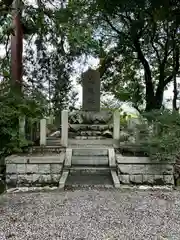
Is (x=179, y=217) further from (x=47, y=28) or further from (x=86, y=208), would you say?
(x=47, y=28)

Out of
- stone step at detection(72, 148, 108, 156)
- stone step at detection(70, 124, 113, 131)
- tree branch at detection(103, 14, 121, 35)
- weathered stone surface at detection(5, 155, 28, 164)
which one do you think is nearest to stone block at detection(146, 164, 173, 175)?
stone step at detection(72, 148, 108, 156)

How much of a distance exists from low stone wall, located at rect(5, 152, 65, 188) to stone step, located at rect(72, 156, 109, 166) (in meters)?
0.56

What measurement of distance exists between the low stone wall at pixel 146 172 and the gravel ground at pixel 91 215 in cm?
58

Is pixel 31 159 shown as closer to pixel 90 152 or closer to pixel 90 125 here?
pixel 90 152

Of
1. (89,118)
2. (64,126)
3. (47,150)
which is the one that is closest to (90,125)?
(89,118)

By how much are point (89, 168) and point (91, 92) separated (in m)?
4.55

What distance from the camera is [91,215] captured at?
3.95 m

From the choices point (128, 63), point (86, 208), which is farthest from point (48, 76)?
point (86, 208)

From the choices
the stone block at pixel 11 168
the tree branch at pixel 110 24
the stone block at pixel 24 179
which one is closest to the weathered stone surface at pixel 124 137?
the stone block at pixel 24 179

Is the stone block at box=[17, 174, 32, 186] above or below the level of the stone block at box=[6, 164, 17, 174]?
below

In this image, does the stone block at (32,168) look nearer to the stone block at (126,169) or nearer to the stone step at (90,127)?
the stone block at (126,169)

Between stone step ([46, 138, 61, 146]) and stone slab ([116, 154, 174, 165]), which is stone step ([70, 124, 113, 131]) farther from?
stone slab ([116, 154, 174, 165])

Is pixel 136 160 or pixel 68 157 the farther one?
pixel 68 157

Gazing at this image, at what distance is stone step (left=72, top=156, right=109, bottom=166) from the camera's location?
6.34 m
